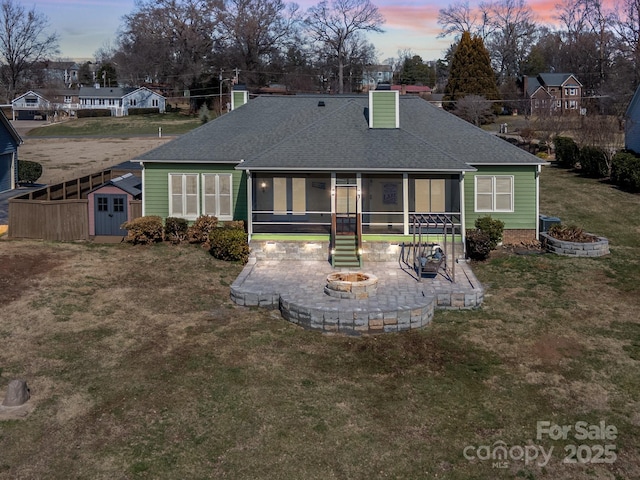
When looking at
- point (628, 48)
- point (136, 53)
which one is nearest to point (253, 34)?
point (136, 53)

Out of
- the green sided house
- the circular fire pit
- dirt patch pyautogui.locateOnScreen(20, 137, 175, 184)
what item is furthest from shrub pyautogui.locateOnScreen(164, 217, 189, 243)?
dirt patch pyautogui.locateOnScreen(20, 137, 175, 184)

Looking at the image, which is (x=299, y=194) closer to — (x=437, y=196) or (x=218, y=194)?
(x=218, y=194)

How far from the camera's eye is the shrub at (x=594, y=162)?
36.6 metres

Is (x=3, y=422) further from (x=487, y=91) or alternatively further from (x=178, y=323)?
(x=487, y=91)

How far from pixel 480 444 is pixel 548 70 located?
102384 millimetres

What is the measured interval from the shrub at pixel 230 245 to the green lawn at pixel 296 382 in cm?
130

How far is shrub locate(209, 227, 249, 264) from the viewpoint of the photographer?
2127 centimetres

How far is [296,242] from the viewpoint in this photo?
2186 centimetres

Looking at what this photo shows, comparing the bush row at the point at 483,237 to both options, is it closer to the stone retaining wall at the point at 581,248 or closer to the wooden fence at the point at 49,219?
the stone retaining wall at the point at 581,248

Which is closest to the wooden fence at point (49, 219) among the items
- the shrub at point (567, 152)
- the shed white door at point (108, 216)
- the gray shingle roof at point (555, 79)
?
the shed white door at point (108, 216)

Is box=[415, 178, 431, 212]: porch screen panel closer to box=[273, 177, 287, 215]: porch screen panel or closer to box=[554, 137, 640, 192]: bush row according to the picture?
box=[273, 177, 287, 215]: porch screen panel

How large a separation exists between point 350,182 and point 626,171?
62.6 ft

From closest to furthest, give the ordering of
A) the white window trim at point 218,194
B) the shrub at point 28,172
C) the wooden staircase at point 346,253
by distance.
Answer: the wooden staircase at point 346,253 < the white window trim at point 218,194 < the shrub at point 28,172

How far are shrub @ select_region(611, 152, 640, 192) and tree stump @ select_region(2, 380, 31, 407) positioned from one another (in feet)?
104
